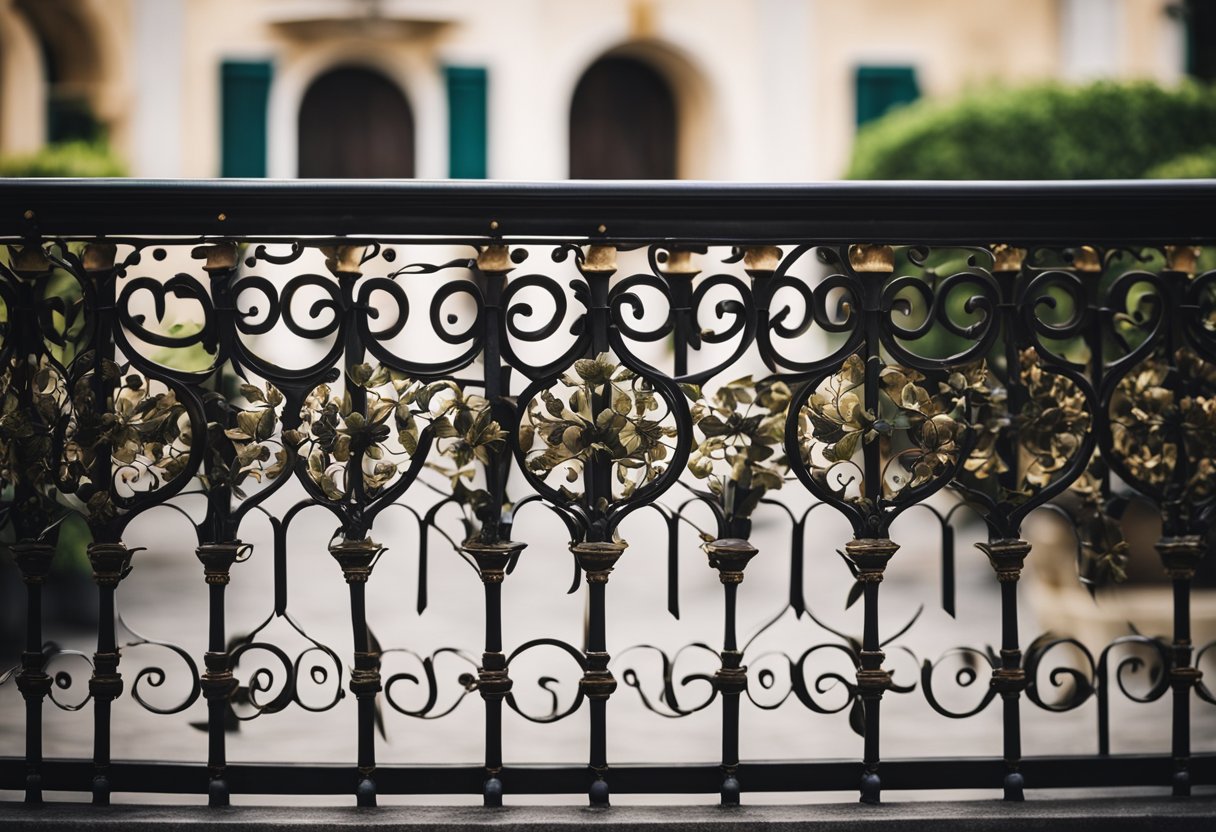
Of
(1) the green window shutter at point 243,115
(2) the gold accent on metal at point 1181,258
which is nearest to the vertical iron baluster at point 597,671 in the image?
(2) the gold accent on metal at point 1181,258

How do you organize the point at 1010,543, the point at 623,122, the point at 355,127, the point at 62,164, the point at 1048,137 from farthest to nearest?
the point at 623,122, the point at 355,127, the point at 62,164, the point at 1048,137, the point at 1010,543

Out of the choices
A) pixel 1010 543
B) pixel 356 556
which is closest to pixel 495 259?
pixel 356 556

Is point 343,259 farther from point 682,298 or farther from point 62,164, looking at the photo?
point 62,164

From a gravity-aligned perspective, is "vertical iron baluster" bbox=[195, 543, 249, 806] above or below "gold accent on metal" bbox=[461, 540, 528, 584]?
below

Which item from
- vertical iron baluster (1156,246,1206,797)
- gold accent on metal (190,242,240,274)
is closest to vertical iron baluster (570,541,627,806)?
gold accent on metal (190,242,240,274)

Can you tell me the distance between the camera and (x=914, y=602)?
231 inches

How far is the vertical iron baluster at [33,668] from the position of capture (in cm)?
235

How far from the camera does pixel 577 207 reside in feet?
7.62

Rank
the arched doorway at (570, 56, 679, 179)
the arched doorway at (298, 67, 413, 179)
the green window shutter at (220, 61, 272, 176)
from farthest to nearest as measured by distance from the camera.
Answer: the arched doorway at (570, 56, 679, 179), the arched doorway at (298, 67, 413, 179), the green window shutter at (220, 61, 272, 176)

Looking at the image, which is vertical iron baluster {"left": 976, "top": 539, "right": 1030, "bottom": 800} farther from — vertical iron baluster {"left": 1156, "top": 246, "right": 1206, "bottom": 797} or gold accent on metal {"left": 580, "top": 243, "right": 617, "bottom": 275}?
gold accent on metal {"left": 580, "top": 243, "right": 617, "bottom": 275}

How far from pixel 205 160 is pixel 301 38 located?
1617mm

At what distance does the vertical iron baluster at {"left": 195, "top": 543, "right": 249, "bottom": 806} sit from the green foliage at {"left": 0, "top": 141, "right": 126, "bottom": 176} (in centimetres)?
730

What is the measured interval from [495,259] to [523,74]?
1067 centimetres

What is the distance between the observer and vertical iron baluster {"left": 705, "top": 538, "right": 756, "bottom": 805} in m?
2.38
